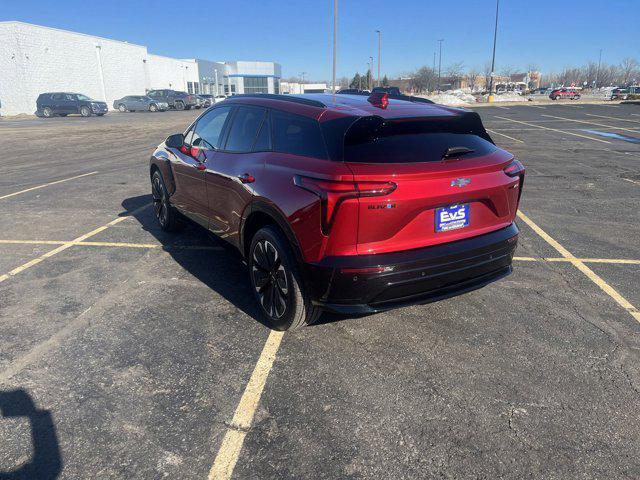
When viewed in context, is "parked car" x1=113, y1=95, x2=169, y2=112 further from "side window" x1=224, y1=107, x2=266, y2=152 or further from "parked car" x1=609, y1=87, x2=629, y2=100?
"parked car" x1=609, y1=87, x2=629, y2=100

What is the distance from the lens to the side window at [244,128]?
3816 mm

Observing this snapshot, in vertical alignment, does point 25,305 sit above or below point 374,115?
below

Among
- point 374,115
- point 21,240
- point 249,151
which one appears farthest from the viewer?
point 21,240

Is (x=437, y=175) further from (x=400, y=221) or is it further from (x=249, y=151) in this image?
(x=249, y=151)

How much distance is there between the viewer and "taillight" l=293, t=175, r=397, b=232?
2.72 meters

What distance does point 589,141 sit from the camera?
1584 cm

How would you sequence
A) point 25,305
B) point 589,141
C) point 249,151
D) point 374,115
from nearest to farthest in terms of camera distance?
point 374,115
point 249,151
point 25,305
point 589,141

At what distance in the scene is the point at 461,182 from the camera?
303cm

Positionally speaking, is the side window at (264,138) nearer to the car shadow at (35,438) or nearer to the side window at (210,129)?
the side window at (210,129)

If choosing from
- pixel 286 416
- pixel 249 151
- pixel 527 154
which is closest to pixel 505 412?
pixel 286 416

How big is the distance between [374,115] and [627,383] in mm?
2311

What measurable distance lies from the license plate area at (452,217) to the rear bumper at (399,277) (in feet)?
0.38

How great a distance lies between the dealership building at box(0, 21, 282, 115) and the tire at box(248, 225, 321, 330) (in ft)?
142

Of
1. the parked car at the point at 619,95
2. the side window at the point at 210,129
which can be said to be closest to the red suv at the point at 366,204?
the side window at the point at 210,129
